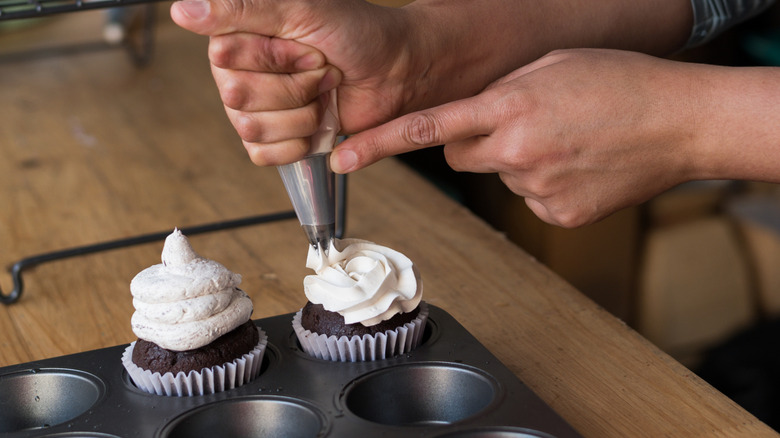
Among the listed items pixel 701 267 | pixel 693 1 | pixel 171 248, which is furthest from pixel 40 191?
pixel 701 267

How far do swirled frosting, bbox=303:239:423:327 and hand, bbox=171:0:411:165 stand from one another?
14 centimetres

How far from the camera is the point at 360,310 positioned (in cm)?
94

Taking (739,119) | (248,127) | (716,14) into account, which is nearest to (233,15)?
(248,127)

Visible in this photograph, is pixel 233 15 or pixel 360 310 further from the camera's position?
pixel 360 310

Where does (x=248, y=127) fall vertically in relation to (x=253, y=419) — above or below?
above

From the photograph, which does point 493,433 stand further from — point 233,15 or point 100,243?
point 100,243

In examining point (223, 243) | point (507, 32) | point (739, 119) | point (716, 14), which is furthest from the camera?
point (223, 243)

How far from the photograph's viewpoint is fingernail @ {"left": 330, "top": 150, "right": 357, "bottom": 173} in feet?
3.14

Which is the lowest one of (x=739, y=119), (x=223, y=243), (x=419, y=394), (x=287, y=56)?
(x=223, y=243)

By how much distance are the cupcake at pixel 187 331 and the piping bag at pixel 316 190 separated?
0.13 meters

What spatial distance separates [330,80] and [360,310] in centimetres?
27

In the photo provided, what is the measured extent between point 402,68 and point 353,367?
389 millimetres

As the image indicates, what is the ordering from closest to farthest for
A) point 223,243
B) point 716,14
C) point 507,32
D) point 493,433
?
point 493,433
point 507,32
point 716,14
point 223,243

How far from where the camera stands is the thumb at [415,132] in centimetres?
95
